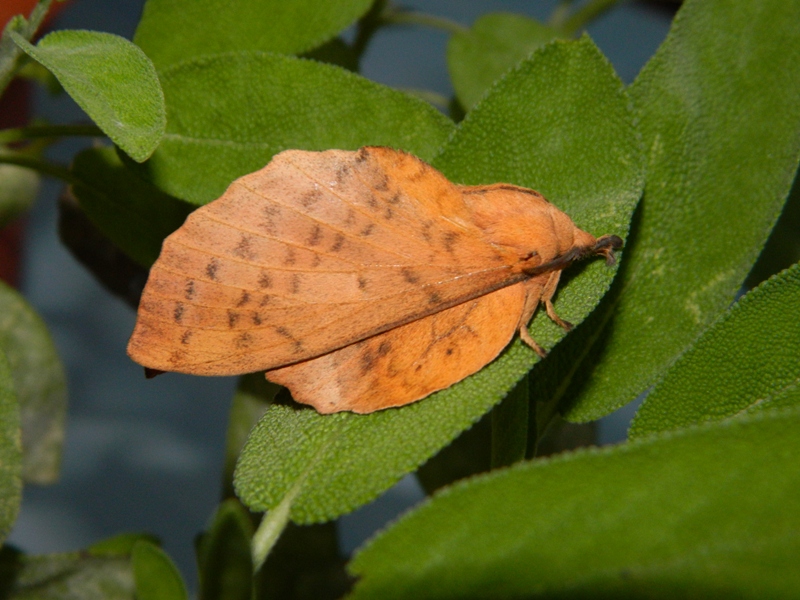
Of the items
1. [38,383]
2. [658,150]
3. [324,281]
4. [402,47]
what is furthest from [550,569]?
[402,47]

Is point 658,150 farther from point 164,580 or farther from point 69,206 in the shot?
point 69,206

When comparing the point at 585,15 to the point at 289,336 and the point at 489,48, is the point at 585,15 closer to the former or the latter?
the point at 489,48

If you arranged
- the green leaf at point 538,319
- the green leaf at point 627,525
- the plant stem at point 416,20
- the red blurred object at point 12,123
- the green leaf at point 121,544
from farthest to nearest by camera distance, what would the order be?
the red blurred object at point 12,123 → the plant stem at point 416,20 → the green leaf at point 121,544 → the green leaf at point 538,319 → the green leaf at point 627,525

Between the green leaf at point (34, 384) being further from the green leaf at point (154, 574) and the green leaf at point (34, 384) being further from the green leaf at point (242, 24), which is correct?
the green leaf at point (154, 574)

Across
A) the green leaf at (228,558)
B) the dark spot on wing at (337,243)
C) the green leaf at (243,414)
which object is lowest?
the green leaf at (243,414)

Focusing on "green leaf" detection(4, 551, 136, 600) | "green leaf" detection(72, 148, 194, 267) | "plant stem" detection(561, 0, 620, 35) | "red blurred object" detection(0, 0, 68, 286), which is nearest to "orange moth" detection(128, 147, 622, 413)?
"green leaf" detection(72, 148, 194, 267)

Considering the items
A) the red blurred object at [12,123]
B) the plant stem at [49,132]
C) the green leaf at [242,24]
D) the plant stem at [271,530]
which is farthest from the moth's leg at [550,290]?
the red blurred object at [12,123]
